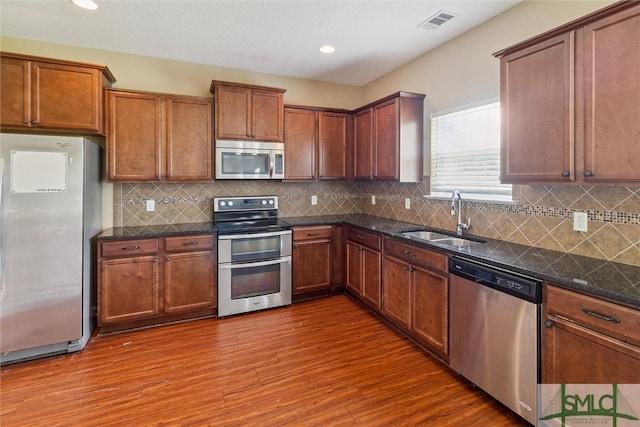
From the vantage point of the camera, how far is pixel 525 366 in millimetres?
1835

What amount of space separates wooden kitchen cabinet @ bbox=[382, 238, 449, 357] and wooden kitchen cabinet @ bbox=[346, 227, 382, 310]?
0.13 meters

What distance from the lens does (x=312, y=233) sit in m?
3.83

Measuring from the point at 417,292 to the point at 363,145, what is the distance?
209cm

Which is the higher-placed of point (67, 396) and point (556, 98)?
point (556, 98)

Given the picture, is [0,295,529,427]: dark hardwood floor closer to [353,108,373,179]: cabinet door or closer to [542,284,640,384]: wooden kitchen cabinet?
[542,284,640,384]: wooden kitchen cabinet

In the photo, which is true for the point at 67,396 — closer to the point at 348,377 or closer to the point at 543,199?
the point at 348,377

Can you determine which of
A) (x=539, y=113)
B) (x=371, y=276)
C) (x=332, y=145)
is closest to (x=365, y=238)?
(x=371, y=276)

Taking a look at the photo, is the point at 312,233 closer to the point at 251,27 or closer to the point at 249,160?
the point at 249,160

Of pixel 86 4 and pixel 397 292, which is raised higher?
pixel 86 4

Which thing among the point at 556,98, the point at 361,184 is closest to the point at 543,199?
the point at 556,98

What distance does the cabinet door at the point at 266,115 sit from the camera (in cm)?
368

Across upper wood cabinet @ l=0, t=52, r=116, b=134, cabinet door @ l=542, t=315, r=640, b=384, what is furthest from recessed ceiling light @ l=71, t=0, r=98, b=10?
cabinet door @ l=542, t=315, r=640, b=384

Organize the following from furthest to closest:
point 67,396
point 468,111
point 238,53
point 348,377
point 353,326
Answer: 1. point 238,53
2. point 353,326
3. point 468,111
4. point 348,377
5. point 67,396

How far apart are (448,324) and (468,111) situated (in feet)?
6.42
